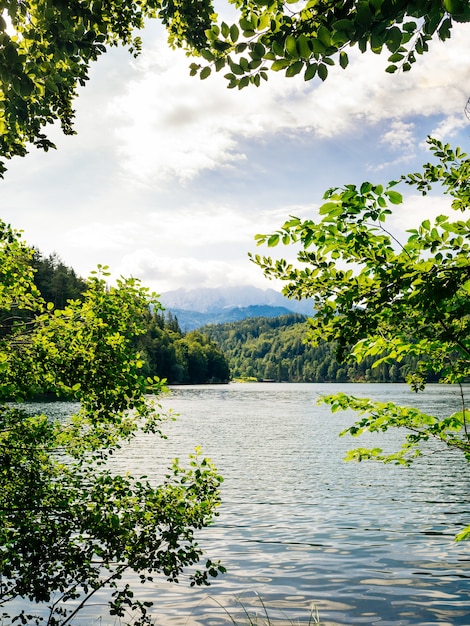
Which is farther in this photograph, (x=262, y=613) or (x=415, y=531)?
(x=415, y=531)

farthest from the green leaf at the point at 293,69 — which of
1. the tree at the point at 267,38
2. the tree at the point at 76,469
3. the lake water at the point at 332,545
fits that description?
the lake water at the point at 332,545

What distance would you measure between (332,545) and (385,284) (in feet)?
51.6

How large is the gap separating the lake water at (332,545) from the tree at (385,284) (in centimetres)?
808

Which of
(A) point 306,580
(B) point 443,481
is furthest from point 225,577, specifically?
(B) point 443,481

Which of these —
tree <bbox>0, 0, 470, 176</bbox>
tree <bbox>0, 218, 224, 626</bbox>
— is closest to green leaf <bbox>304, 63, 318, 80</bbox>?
tree <bbox>0, 0, 470, 176</bbox>

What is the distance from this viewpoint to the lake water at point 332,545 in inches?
499

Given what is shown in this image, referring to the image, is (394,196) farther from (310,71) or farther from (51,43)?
(51,43)

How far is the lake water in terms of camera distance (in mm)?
12664

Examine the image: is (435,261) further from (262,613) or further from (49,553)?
(262,613)

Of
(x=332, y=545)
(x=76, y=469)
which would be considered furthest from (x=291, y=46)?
(x=332, y=545)

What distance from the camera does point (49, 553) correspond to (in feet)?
25.0

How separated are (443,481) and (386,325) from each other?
93.3 ft

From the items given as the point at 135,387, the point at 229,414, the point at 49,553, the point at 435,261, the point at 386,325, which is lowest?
the point at 229,414

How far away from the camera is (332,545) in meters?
17.7
